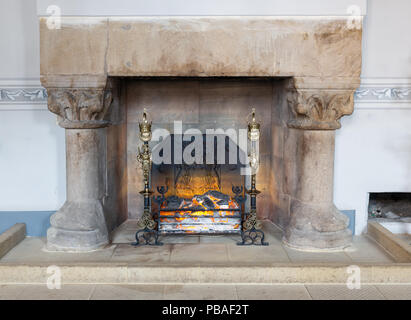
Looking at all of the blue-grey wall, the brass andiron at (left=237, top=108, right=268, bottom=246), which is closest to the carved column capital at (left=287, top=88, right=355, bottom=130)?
the brass andiron at (left=237, top=108, right=268, bottom=246)

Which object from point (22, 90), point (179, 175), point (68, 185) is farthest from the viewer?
point (179, 175)

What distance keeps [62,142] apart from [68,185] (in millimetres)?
509

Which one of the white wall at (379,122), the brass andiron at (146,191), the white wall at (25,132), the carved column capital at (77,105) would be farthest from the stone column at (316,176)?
the white wall at (25,132)

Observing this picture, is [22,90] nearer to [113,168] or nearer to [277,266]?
[113,168]

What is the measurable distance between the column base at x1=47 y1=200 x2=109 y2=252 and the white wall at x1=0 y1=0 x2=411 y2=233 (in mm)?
474

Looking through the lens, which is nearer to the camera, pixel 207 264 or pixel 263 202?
pixel 207 264

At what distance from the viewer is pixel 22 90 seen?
4.14 meters

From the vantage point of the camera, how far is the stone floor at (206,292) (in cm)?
312

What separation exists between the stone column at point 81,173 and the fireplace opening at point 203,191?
0.55 m

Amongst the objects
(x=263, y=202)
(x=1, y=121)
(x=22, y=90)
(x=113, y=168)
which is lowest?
(x=263, y=202)

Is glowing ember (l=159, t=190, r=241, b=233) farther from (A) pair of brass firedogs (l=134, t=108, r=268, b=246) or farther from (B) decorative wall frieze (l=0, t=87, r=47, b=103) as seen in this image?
(B) decorative wall frieze (l=0, t=87, r=47, b=103)

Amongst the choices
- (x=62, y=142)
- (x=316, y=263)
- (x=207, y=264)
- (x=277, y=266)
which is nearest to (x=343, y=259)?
(x=316, y=263)

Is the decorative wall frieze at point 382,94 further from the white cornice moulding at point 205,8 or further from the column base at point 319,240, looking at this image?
the column base at point 319,240

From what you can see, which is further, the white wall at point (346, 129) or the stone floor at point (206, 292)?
the white wall at point (346, 129)
